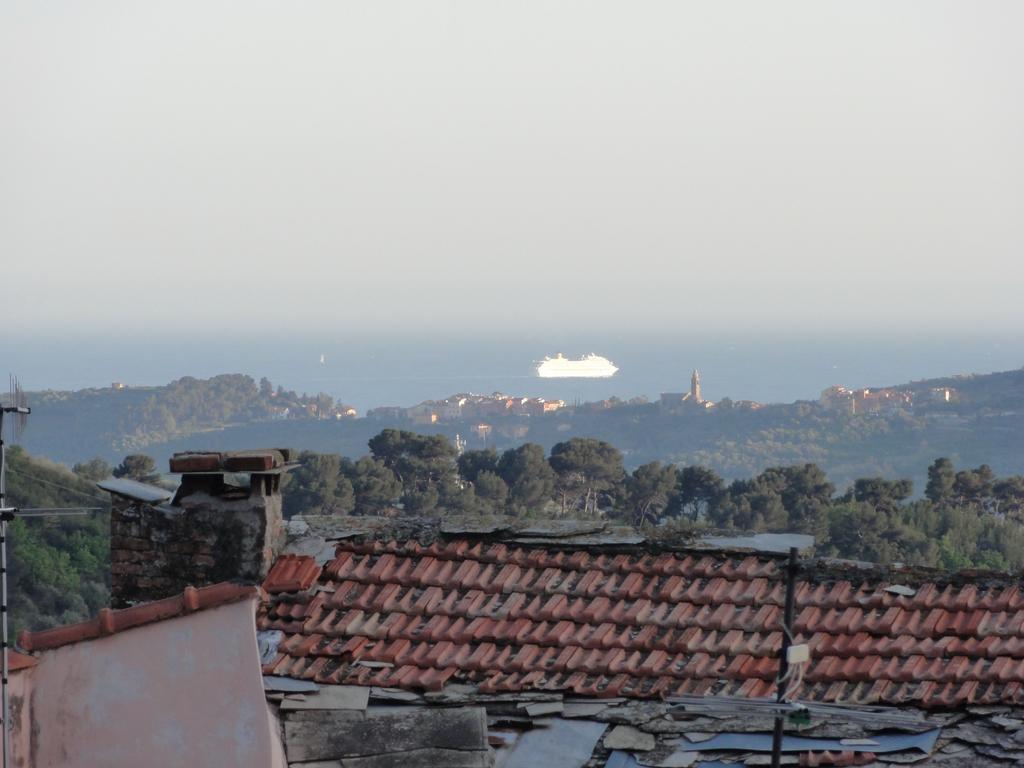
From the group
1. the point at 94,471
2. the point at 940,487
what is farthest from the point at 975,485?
the point at 94,471

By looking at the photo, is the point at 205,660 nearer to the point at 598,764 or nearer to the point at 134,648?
the point at 134,648

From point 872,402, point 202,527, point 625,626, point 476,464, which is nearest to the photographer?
point 625,626

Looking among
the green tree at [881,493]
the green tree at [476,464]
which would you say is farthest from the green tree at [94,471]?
the green tree at [881,493]

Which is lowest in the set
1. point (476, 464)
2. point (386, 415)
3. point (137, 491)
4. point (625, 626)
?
point (476, 464)

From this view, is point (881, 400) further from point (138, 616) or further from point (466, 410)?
point (138, 616)

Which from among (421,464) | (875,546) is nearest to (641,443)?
(421,464)

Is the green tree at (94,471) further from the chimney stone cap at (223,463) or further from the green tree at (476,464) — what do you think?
the chimney stone cap at (223,463)
